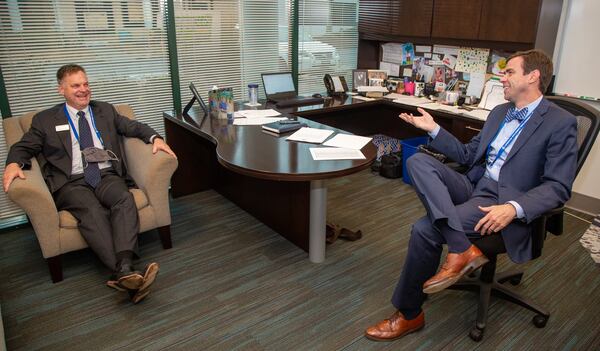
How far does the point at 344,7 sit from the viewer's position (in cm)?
406

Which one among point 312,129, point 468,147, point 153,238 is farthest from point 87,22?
point 468,147

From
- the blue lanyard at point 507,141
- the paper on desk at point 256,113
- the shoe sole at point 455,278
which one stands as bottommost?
the shoe sole at point 455,278

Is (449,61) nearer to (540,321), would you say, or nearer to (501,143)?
(501,143)

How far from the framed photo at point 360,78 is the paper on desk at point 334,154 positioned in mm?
2071

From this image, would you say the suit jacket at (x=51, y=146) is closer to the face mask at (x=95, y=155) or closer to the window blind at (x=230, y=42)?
the face mask at (x=95, y=155)

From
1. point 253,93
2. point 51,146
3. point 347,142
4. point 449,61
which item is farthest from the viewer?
point 449,61

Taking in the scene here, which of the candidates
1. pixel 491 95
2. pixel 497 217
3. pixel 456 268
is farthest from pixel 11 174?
pixel 491 95

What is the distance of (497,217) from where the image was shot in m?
1.68

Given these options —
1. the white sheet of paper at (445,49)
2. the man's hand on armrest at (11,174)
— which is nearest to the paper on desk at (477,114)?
the white sheet of paper at (445,49)

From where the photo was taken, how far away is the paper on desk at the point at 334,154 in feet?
6.72

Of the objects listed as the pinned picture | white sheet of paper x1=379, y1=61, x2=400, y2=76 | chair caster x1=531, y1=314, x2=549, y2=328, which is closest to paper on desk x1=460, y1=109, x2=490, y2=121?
the pinned picture

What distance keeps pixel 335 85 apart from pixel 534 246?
2.52m

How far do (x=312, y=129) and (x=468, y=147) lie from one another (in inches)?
34.5

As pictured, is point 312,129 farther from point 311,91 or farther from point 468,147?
point 311,91
